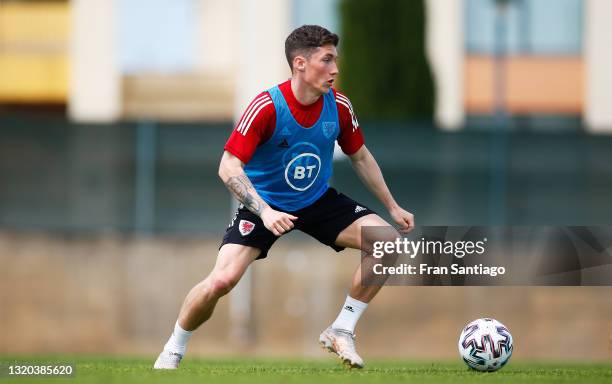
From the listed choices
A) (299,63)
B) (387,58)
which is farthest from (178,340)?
(387,58)

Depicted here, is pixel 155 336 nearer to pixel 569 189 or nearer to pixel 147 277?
pixel 147 277

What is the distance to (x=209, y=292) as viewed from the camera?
866cm

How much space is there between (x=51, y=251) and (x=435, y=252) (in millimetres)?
10413

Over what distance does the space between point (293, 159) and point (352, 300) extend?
109 cm

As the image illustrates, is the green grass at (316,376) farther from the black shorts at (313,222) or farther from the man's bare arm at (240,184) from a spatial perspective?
the man's bare arm at (240,184)

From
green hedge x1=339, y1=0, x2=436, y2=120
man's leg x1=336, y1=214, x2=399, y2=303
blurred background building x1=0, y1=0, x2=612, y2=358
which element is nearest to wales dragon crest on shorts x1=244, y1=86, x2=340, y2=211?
man's leg x1=336, y1=214, x2=399, y2=303

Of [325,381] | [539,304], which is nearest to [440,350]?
[539,304]

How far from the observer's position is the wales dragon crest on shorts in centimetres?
879

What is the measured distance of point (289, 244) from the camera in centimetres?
1820

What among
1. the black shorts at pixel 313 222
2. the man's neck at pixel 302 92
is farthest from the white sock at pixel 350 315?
the man's neck at pixel 302 92

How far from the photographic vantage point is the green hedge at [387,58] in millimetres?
21703

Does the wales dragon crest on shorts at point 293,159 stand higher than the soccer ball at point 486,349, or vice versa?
the wales dragon crest on shorts at point 293,159

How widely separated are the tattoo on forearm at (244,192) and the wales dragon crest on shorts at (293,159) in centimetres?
41

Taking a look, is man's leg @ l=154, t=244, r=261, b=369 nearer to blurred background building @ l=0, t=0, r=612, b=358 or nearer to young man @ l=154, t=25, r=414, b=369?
young man @ l=154, t=25, r=414, b=369
